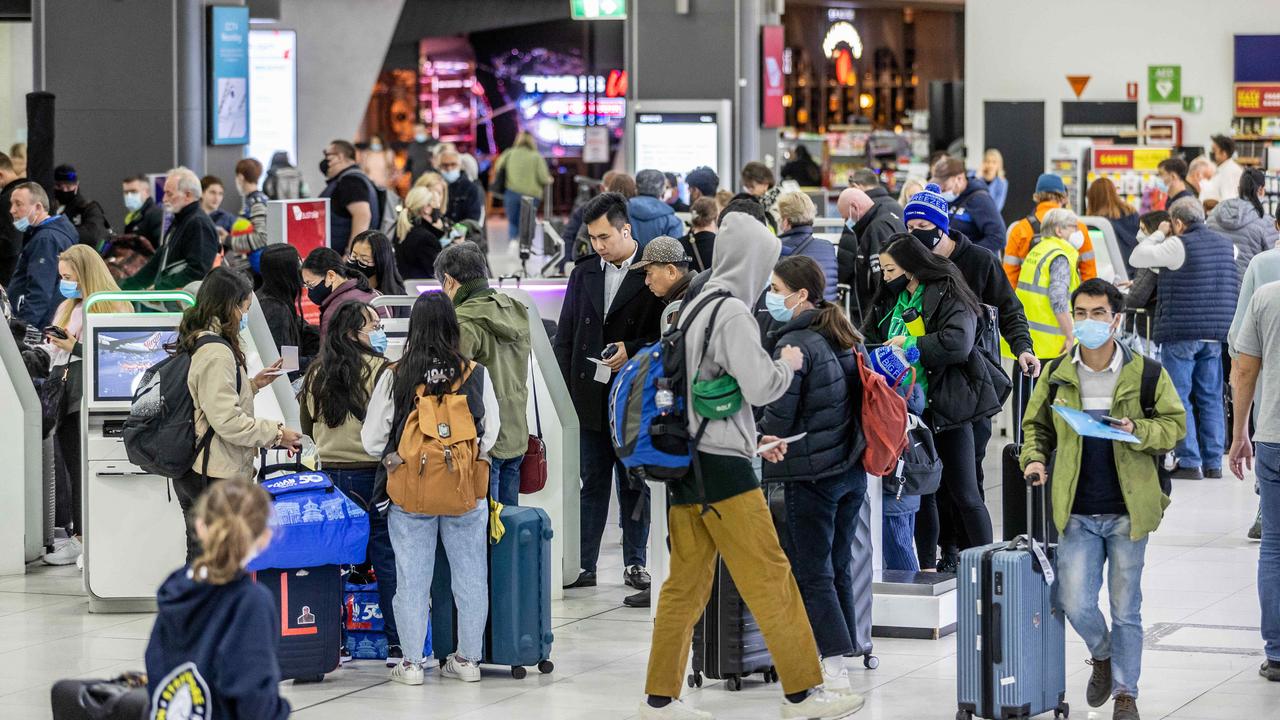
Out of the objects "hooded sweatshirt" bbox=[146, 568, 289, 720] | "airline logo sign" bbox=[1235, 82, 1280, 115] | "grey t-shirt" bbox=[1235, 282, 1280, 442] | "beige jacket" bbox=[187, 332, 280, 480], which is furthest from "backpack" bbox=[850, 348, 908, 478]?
"airline logo sign" bbox=[1235, 82, 1280, 115]

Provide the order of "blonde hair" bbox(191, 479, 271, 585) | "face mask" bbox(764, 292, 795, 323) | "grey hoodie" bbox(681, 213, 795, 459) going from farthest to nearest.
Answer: "face mask" bbox(764, 292, 795, 323) < "grey hoodie" bbox(681, 213, 795, 459) < "blonde hair" bbox(191, 479, 271, 585)

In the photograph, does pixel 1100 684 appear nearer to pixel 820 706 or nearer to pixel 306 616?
pixel 820 706

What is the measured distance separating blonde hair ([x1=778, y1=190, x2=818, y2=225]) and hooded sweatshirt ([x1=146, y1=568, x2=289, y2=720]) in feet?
19.6

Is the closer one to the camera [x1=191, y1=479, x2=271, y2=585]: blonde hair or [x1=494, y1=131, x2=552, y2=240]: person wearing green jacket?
[x1=191, y1=479, x2=271, y2=585]: blonde hair

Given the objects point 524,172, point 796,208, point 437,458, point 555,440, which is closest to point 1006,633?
point 437,458

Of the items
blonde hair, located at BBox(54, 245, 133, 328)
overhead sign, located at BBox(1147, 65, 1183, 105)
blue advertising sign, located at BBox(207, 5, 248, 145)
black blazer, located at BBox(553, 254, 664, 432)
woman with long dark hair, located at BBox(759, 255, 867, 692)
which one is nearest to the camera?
woman with long dark hair, located at BBox(759, 255, 867, 692)

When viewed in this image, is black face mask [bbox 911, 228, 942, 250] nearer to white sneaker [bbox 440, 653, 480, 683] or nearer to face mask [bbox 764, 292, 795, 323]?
face mask [bbox 764, 292, 795, 323]

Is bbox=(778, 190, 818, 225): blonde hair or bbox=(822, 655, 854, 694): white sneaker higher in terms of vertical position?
bbox=(778, 190, 818, 225): blonde hair

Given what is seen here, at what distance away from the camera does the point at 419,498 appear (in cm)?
612

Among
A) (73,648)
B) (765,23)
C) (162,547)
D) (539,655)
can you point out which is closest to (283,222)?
(162,547)

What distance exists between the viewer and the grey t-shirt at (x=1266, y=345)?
6.17 m

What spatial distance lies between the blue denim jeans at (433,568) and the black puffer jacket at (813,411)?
1066 millimetres

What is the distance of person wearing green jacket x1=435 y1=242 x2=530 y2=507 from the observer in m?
6.82

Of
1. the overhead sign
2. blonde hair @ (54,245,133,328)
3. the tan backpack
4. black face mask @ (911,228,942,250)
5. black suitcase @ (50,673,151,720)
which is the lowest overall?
black suitcase @ (50,673,151,720)
